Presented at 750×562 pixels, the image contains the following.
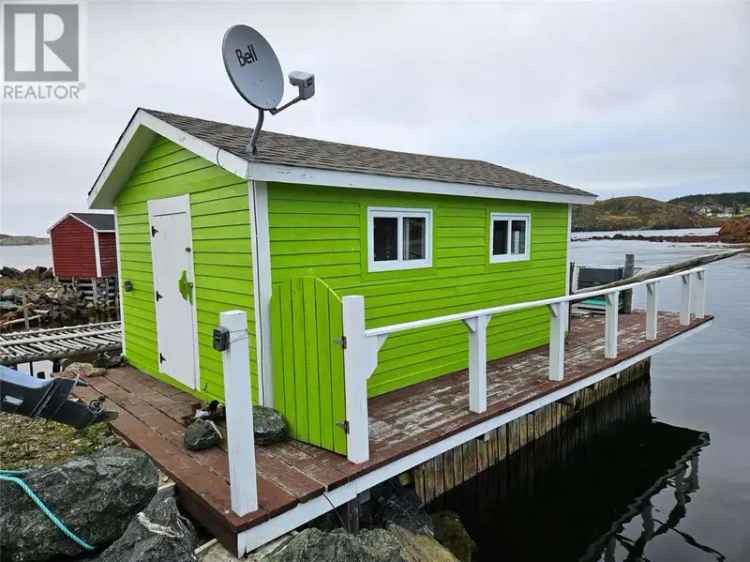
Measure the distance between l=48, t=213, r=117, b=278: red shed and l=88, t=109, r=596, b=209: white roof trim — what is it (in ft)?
50.5

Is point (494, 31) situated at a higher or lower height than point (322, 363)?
higher

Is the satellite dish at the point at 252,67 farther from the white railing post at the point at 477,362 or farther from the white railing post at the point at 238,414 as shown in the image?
the white railing post at the point at 477,362

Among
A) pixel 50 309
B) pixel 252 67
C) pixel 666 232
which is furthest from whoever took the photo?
pixel 666 232

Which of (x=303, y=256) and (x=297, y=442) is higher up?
(x=303, y=256)

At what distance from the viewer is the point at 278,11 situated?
7.70 metres

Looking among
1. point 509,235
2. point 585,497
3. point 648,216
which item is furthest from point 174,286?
point 648,216

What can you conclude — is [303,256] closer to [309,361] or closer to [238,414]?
[309,361]

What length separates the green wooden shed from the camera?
3.94 m

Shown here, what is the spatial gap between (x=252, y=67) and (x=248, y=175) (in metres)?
0.96

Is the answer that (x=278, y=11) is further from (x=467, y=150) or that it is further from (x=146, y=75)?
(x=467, y=150)

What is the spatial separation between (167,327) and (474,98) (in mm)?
17768

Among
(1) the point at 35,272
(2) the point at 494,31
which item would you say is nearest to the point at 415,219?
(2) the point at 494,31

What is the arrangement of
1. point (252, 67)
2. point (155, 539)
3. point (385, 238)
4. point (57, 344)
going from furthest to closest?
point (57, 344) → point (385, 238) → point (252, 67) → point (155, 539)

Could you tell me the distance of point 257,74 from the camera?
12.9ft
